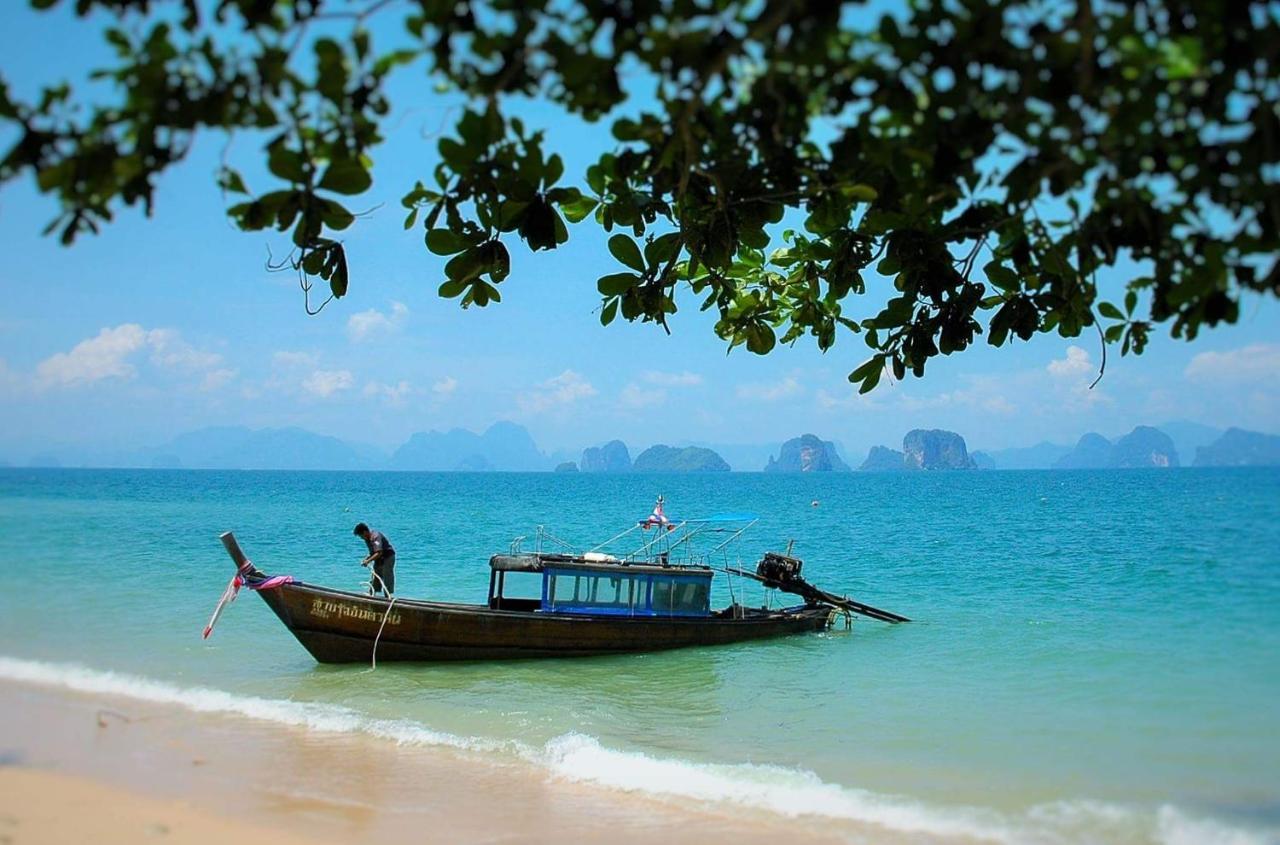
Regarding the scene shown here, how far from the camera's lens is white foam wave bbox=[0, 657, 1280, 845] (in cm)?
655

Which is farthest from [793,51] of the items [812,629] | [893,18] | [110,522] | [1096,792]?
[110,522]

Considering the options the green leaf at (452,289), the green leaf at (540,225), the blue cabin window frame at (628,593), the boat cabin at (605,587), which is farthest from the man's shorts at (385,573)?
the green leaf at (540,225)

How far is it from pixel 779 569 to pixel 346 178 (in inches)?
536

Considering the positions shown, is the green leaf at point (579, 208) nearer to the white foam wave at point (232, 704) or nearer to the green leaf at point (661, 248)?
the green leaf at point (661, 248)

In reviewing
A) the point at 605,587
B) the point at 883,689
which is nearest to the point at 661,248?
the point at 883,689

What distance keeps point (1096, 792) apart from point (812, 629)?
769cm

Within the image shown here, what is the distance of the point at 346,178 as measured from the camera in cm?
223

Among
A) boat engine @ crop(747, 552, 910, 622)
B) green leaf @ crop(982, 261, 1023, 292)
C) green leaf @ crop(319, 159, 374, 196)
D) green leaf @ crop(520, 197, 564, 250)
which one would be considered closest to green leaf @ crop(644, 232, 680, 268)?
green leaf @ crop(520, 197, 564, 250)

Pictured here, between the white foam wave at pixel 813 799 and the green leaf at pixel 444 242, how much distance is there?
495 cm

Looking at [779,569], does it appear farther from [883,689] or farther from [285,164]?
[285,164]

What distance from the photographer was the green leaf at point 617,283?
330 centimetres

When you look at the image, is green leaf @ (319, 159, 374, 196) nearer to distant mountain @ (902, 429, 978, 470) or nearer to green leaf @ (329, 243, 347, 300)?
green leaf @ (329, 243, 347, 300)

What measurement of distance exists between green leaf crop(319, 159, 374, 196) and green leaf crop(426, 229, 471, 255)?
65 cm

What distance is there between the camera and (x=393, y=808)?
6430 millimetres
